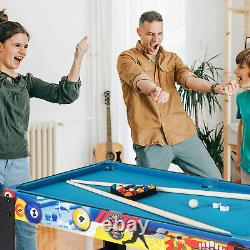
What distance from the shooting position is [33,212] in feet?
7.63

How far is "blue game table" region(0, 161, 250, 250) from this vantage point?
193cm

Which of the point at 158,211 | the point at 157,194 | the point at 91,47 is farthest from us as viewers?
the point at 91,47

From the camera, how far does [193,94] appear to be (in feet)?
15.9

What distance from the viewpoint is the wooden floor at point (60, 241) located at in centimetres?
376

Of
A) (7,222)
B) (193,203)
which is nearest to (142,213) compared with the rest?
(193,203)

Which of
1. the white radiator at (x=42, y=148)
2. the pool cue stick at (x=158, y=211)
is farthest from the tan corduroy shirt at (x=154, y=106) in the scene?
the white radiator at (x=42, y=148)

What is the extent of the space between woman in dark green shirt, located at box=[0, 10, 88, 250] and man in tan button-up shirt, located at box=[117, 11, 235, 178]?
46 centimetres

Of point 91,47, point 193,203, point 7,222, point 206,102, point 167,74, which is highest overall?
point 91,47

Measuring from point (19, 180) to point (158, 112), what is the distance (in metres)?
0.98

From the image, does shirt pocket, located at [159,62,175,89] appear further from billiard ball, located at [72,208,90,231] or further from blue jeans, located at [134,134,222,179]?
billiard ball, located at [72,208,90,231]

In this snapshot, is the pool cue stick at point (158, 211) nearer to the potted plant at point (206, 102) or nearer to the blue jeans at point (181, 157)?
the blue jeans at point (181, 157)

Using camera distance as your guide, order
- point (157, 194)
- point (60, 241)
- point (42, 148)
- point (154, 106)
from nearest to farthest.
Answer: point (157, 194), point (154, 106), point (60, 241), point (42, 148)

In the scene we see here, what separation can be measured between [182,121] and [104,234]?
151cm

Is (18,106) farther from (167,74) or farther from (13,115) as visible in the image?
(167,74)
